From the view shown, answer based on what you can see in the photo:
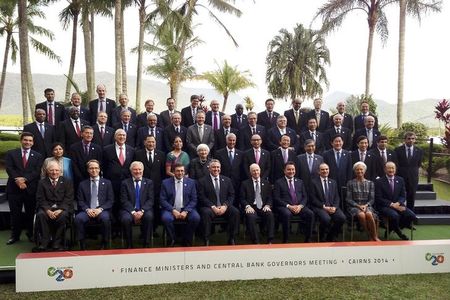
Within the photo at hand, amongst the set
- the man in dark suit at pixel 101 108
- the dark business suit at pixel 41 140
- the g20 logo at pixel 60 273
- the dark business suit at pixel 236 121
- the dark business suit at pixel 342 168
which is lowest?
the g20 logo at pixel 60 273

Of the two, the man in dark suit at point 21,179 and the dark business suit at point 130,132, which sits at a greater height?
the dark business suit at point 130,132

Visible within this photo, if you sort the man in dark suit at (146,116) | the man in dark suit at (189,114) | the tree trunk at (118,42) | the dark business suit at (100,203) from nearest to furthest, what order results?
the dark business suit at (100,203) < the man in dark suit at (146,116) < the man in dark suit at (189,114) < the tree trunk at (118,42)

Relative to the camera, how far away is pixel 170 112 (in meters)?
7.68

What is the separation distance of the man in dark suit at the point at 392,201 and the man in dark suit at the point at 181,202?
9.08 ft

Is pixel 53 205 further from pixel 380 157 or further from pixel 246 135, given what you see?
pixel 380 157

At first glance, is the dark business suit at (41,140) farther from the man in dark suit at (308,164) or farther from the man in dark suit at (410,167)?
the man in dark suit at (410,167)

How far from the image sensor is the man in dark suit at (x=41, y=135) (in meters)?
6.45

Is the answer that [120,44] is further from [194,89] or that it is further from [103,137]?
[194,89]

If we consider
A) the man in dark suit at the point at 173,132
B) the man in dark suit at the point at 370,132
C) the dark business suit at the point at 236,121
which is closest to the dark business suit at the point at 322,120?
the man in dark suit at the point at 370,132

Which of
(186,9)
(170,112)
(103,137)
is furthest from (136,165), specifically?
(186,9)

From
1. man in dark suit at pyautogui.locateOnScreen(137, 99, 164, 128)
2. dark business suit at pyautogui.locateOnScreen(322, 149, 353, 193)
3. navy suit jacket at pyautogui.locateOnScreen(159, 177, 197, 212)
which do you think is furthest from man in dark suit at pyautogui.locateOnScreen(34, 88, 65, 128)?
dark business suit at pyautogui.locateOnScreen(322, 149, 353, 193)

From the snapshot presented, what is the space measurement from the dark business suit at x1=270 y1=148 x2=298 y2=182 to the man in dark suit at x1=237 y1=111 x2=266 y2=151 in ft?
2.39

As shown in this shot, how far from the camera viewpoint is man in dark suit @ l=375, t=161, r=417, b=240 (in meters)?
6.08

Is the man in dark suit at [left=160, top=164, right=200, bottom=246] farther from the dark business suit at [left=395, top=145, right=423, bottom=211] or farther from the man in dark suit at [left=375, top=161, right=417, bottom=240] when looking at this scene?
the dark business suit at [left=395, top=145, right=423, bottom=211]
